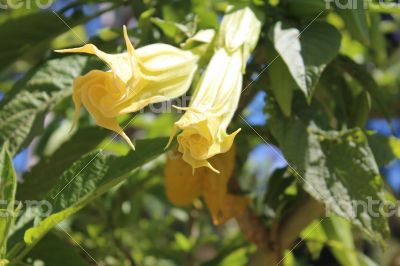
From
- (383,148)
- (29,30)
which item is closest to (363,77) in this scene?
(383,148)

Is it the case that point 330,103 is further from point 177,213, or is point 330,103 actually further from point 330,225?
point 177,213

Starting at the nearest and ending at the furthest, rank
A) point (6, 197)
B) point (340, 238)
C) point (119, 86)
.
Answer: point (119, 86), point (6, 197), point (340, 238)

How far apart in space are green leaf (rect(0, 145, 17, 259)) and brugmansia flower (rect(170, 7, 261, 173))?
0.71 ft

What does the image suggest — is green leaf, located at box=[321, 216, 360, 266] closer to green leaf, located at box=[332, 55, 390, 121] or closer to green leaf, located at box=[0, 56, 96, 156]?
green leaf, located at box=[332, 55, 390, 121]

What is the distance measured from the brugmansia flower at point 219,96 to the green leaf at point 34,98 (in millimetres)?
242

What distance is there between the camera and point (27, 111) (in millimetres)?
1007

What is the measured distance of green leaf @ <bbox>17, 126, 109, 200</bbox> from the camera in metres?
1.06

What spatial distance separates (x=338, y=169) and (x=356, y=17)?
206 millimetres

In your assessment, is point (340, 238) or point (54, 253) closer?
point (54, 253)

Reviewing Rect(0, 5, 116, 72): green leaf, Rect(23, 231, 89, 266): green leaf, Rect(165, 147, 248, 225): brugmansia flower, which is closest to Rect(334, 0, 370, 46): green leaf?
Rect(165, 147, 248, 225): brugmansia flower

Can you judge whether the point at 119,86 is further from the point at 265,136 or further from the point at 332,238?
the point at 332,238

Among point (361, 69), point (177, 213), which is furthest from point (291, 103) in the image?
Answer: point (177, 213)

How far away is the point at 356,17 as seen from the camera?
0.92 metres

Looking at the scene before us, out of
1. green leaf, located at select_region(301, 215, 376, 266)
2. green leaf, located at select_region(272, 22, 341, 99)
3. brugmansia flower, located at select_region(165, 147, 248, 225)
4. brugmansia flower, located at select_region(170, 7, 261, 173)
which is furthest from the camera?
green leaf, located at select_region(301, 215, 376, 266)
